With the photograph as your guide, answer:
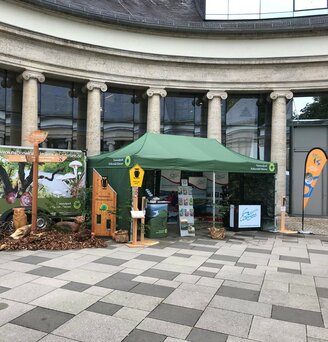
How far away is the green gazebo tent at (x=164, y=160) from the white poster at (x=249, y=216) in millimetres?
1563

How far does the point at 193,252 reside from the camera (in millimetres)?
9812

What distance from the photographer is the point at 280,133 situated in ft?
71.2

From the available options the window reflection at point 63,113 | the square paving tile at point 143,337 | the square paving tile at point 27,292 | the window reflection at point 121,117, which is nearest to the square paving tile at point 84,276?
the square paving tile at point 27,292

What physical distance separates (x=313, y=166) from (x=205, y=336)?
11794 mm

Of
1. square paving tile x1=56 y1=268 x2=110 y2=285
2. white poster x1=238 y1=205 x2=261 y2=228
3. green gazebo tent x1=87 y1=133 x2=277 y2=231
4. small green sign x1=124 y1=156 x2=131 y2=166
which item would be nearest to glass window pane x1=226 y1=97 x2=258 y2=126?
green gazebo tent x1=87 y1=133 x2=277 y2=231

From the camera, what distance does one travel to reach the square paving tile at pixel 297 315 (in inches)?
204

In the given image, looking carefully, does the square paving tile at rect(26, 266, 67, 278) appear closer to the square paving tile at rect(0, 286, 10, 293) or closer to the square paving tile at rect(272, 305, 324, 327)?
the square paving tile at rect(0, 286, 10, 293)

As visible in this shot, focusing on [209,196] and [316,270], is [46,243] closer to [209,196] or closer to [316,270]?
[316,270]

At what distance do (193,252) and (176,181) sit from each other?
7265 millimetres

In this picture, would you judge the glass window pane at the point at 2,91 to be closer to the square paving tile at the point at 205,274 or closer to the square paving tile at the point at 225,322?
the square paving tile at the point at 205,274

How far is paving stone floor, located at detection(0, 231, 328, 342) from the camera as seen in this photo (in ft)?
15.3

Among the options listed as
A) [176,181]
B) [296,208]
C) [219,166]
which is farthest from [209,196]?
[296,208]

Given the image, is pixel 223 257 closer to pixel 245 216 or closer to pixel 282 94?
pixel 245 216

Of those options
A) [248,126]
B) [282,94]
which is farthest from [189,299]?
[248,126]
